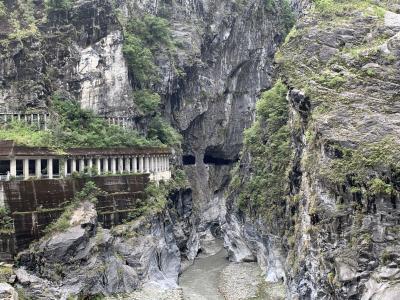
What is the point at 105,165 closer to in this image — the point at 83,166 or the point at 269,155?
the point at 83,166

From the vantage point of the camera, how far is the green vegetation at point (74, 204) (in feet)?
136

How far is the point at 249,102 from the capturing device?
79500mm

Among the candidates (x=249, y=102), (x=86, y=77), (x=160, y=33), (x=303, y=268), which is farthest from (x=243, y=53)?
(x=303, y=268)

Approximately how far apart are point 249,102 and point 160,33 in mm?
16741

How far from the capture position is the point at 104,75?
57156 mm

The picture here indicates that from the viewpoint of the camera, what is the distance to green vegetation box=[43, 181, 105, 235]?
41438 mm

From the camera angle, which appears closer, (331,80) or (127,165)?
(331,80)

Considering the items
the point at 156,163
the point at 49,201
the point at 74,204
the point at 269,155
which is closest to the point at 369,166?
the point at 269,155

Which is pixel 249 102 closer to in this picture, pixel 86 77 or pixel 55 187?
pixel 86 77

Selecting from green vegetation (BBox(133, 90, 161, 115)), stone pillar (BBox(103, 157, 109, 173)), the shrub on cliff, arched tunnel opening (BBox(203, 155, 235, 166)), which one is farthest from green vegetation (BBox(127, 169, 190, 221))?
arched tunnel opening (BBox(203, 155, 235, 166))

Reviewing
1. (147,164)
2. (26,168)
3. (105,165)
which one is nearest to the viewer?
(26,168)

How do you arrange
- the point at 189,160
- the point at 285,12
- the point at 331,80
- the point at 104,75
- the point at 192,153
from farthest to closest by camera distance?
the point at 285,12
the point at 189,160
the point at 192,153
the point at 104,75
the point at 331,80

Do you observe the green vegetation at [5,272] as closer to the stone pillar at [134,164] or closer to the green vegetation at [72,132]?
the green vegetation at [72,132]

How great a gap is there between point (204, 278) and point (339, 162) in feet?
75.7
